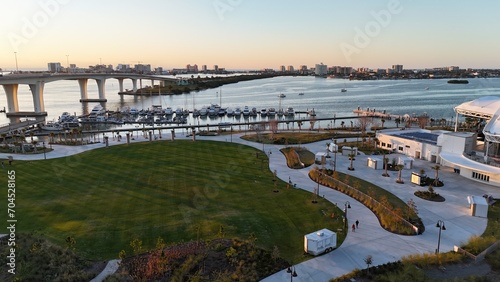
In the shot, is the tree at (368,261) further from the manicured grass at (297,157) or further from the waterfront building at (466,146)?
the waterfront building at (466,146)

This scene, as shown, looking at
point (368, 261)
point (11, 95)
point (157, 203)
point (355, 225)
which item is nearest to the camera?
point (368, 261)

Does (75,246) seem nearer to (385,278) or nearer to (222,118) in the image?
(385,278)

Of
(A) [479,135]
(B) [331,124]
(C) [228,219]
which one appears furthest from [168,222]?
(B) [331,124]

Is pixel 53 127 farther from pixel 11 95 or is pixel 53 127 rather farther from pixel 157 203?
pixel 157 203

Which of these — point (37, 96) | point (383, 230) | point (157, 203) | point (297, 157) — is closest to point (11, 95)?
point (37, 96)

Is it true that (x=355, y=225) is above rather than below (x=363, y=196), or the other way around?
below

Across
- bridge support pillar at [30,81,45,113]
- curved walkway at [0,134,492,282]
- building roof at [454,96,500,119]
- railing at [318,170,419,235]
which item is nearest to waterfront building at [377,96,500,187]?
building roof at [454,96,500,119]
